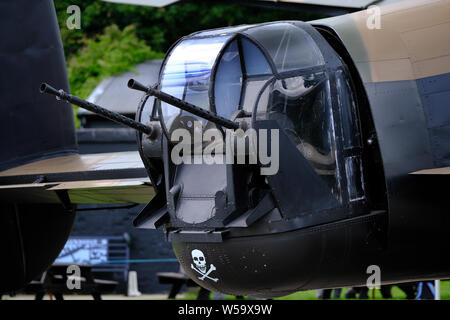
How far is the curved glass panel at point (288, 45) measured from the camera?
22.2 ft

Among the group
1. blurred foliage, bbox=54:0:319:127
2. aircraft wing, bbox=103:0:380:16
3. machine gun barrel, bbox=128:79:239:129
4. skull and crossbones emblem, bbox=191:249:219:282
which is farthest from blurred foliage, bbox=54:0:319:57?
machine gun barrel, bbox=128:79:239:129

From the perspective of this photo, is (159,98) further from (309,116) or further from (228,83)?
(309,116)

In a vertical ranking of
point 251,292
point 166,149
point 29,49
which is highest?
point 29,49

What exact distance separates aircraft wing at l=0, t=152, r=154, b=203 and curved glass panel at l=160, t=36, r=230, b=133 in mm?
2298

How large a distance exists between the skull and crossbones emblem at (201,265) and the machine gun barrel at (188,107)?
1.13 m

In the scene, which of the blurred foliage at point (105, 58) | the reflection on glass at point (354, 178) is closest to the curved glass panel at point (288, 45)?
the reflection on glass at point (354, 178)

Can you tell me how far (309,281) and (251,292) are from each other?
50 centimetres

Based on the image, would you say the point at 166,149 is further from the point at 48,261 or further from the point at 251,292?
the point at 48,261

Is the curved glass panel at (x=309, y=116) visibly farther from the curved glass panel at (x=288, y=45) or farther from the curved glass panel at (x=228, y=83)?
the curved glass panel at (x=228, y=83)

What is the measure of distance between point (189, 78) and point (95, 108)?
32.7 inches

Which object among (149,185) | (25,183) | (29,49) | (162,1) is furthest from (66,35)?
(149,185)

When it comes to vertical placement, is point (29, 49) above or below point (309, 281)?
above
